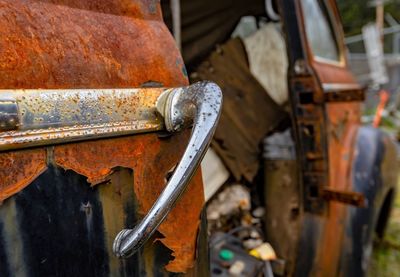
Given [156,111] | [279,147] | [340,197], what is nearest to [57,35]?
[156,111]

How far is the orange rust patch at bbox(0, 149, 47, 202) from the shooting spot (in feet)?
1.36

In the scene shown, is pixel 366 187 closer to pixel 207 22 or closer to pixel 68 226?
pixel 207 22

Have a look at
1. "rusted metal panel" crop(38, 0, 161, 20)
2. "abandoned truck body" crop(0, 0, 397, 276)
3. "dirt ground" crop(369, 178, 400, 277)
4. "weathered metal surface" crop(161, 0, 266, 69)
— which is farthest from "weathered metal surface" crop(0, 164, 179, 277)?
"dirt ground" crop(369, 178, 400, 277)

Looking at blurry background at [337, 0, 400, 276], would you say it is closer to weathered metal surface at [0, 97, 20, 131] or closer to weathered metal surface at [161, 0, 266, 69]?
weathered metal surface at [161, 0, 266, 69]

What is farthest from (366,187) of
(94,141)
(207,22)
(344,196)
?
(94,141)

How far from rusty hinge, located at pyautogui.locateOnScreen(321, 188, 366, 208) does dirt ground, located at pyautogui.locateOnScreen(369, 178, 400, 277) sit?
140cm

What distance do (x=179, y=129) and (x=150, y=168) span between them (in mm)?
79

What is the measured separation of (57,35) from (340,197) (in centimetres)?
122

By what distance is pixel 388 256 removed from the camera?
8.84 ft

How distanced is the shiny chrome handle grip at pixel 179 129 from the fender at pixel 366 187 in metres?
1.20

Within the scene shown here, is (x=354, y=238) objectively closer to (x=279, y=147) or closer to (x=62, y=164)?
(x=279, y=147)

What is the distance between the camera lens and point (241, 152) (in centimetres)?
209

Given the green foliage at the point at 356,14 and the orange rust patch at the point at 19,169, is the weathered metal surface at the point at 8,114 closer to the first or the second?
the orange rust patch at the point at 19,169

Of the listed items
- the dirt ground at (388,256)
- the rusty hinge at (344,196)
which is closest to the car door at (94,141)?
the rusty hinge at (344,196)
